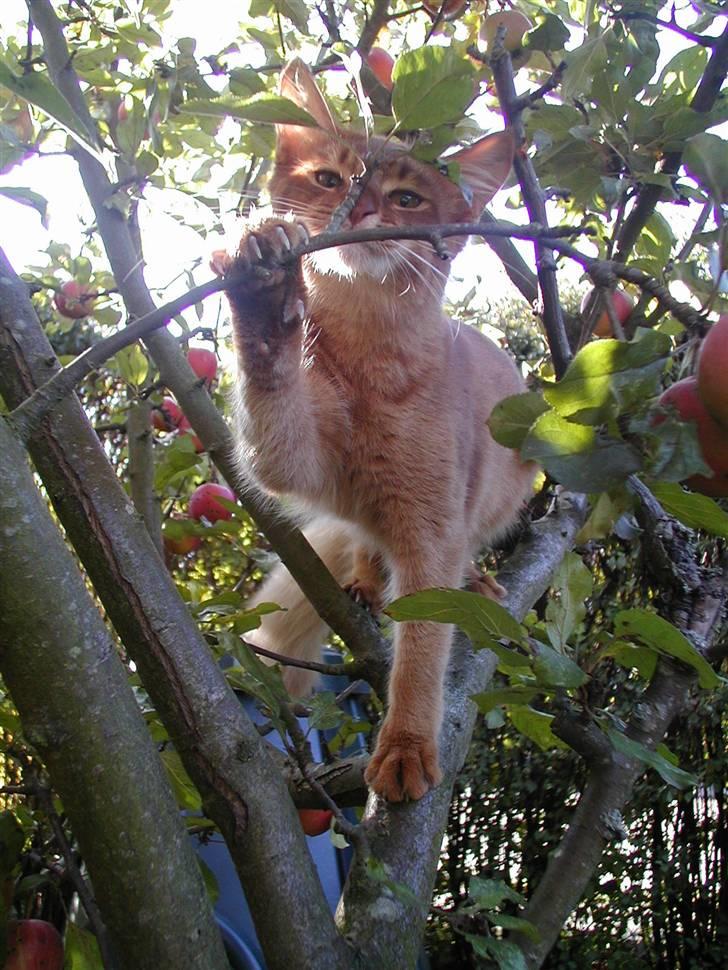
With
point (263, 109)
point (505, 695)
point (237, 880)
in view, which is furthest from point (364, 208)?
point (237, 880)

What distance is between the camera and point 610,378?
2.25ft

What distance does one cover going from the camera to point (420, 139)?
3.88ft

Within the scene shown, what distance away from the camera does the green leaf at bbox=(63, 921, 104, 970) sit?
1.37 metres

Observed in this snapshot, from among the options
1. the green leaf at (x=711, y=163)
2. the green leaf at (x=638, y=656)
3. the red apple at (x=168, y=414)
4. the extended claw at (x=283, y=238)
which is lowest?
the green leaf at (x=638, y=656)

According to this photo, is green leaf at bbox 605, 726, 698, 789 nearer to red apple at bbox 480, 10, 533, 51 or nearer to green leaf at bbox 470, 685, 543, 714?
green leaf at bbox 470, 685, 543, 714

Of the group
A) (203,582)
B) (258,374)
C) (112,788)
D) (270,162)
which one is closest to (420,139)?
(258,374)

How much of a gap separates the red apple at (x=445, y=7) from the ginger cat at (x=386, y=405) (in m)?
0.32

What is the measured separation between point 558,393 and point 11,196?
726mm

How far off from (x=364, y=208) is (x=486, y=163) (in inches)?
11.2

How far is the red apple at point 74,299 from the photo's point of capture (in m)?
2.33

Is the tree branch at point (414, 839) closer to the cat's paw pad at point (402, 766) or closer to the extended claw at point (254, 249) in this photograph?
the cat's paw pad at point (402, 766)

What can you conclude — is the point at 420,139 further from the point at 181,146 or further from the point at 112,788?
the point at 181,146

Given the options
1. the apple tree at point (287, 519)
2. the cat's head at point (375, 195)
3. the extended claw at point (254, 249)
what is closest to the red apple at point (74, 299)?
the apple tree at point (287, 519)

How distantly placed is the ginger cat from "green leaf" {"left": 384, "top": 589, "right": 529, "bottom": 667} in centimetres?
80
